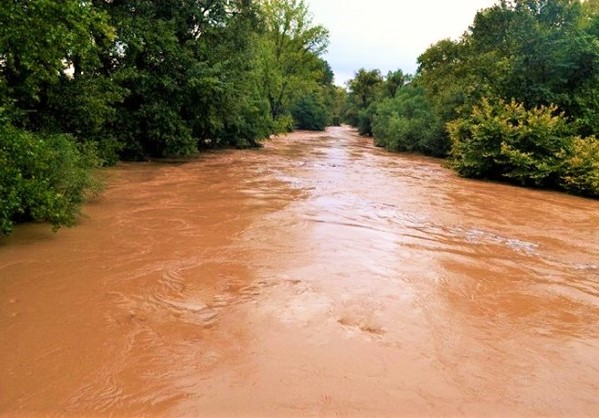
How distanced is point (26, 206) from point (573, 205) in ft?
46.5

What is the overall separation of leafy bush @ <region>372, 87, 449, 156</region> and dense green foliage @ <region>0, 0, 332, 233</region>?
29.6 ft

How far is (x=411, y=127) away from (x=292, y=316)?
1035 inches

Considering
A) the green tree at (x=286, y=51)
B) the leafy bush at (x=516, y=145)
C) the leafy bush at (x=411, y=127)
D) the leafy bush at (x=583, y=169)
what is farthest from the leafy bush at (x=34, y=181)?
the green tree at (x=286, y=51)

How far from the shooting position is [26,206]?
22.0 feet

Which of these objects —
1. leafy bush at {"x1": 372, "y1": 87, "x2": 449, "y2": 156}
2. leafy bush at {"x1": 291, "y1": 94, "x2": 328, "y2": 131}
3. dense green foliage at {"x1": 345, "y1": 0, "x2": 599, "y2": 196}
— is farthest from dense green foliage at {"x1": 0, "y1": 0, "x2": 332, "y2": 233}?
leafy bush at {"x1": 291, "y1": 94, "x2": 328, "y2": 131}

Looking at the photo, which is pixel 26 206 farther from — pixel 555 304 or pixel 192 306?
pixel 555 304

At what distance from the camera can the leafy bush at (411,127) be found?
2739 cm

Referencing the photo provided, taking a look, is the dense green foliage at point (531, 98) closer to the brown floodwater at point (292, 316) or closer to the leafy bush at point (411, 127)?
the leafy bush at point (411, 127)

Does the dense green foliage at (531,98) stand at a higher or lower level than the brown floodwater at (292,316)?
higher

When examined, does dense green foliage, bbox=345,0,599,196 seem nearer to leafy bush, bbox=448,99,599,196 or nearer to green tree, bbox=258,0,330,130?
leafy bush, bbox=448,99,599,196

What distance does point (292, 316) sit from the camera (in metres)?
4.82

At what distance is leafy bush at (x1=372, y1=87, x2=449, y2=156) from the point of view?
27391mm

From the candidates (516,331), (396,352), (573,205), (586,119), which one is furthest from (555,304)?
(586,119)

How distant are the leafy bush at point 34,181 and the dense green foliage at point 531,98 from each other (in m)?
14.7
